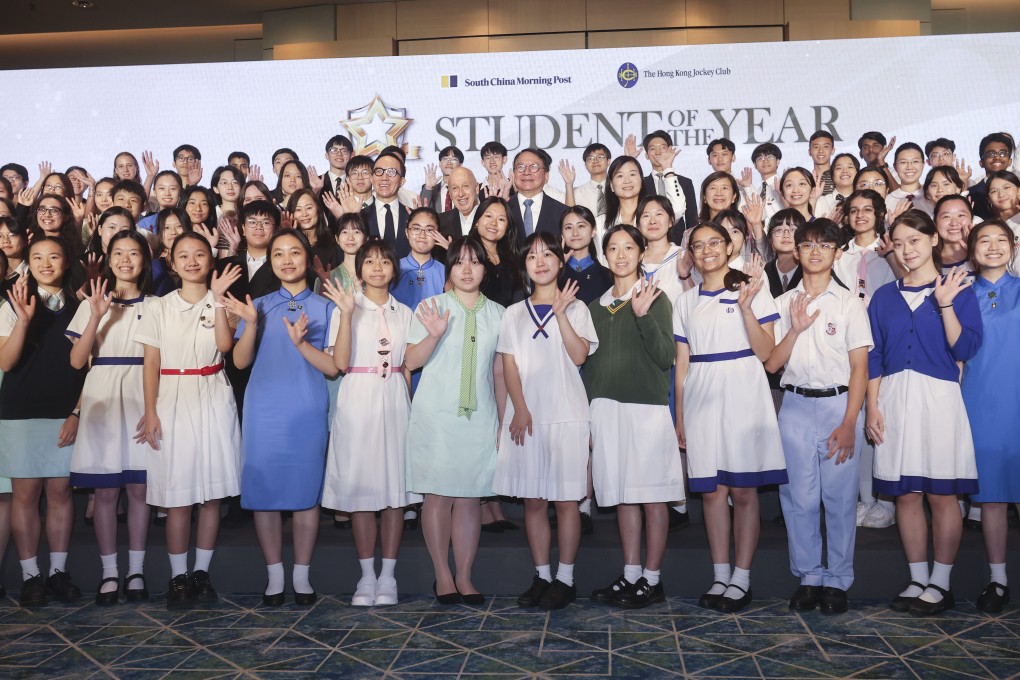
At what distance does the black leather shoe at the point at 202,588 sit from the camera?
3682 millimetres

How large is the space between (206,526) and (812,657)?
91.8 inches

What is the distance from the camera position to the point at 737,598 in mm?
3518

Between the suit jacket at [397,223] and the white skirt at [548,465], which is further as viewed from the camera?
the suit jacket at [397,223]

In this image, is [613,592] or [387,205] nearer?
[613,592]

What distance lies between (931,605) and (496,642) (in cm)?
161

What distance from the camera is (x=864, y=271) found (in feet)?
14.6

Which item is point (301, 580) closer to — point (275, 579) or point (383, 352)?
point (275, 579)

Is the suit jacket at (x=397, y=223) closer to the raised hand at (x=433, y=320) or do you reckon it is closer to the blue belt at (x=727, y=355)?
the raised hand at (x=433, y=320)

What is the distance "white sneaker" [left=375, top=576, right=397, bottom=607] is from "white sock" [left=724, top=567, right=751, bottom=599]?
1280 mm

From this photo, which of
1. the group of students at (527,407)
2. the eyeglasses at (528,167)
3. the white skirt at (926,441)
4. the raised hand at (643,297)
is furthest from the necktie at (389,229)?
the white skirt at (926,441)

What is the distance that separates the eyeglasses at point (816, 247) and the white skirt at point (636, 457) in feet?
2.67

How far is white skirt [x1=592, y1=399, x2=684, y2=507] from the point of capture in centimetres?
353

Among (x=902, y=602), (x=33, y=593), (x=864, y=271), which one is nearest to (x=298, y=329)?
(x=33, y=593)

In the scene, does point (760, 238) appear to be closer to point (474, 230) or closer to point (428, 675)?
point (474, 230)
